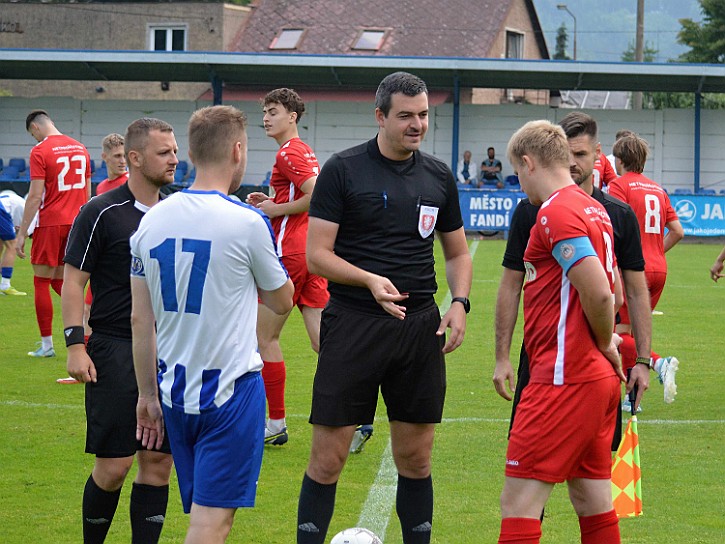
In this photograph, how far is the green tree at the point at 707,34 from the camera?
60969 millimetres

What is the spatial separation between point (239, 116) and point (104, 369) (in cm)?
143

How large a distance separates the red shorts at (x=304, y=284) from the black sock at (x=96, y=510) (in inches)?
107

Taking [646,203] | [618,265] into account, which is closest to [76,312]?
[618,265]

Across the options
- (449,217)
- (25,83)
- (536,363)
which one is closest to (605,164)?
(449,217)

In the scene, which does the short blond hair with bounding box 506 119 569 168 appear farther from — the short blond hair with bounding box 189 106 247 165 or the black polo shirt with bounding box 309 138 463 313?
the short blond hair with bounding box 189 106 247 165

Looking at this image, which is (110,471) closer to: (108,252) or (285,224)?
(108,252)

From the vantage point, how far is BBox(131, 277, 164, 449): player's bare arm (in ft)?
13.4

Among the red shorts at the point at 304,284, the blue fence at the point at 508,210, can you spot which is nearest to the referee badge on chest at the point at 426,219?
the red shorts at the point at 304,284

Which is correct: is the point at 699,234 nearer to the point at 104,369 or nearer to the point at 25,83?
the point at 104,369

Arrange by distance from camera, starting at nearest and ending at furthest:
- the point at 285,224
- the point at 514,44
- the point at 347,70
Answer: the point at 285,224, the point at 347,70, the point at 514,44

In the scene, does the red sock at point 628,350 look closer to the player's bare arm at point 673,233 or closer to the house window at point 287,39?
the player's bare arm at point 673,233

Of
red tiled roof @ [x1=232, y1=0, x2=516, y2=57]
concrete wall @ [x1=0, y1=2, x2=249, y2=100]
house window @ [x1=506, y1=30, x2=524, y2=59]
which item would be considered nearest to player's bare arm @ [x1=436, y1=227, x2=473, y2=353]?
red tiled roof @ [x1=232, y1=0, x2=516, y2=57]

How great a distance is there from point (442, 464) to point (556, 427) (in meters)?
2.71

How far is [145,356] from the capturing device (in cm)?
411
